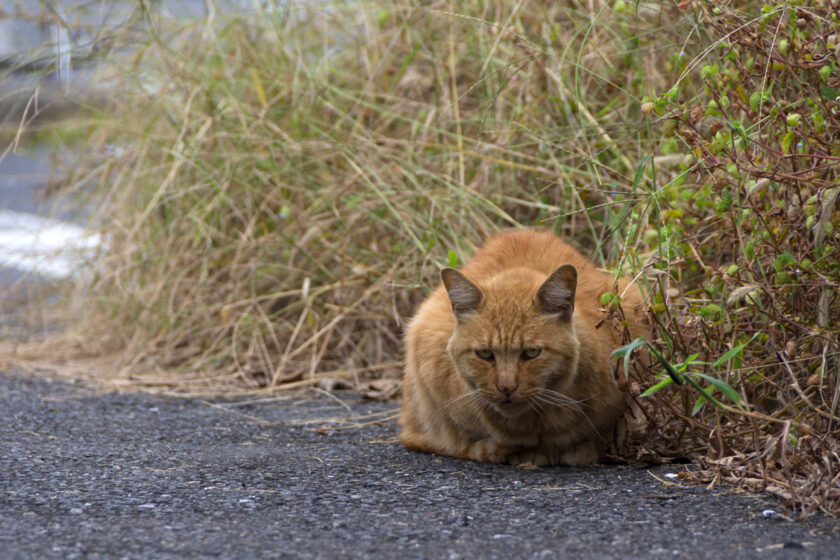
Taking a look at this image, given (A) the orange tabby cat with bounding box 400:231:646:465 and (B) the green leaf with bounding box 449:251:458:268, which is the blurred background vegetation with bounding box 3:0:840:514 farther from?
(B) the green leaf with bounding box 449:251:458:268

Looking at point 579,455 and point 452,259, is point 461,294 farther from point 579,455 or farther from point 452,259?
point 452,259

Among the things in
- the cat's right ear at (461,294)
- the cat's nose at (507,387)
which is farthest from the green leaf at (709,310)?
the cat's right ear at (461,294)

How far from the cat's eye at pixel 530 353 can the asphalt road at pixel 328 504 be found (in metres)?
0.36

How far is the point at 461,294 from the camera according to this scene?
3.01 m

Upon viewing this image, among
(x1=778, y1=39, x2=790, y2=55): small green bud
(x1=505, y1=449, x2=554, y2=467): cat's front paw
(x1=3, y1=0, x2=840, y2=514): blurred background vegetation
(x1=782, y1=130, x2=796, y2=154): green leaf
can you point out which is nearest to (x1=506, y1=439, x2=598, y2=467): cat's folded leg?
(x1=505, y1=449, x2=554, y2=467): cat's front paw

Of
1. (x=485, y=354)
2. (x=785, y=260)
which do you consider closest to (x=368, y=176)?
(x=485, y=354)

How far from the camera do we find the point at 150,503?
2.48 metres

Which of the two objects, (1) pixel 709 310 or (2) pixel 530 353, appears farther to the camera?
(2) pixel 530 353

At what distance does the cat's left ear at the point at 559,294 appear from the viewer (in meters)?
2.87

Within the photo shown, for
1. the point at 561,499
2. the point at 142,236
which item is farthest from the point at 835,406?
the point at 142,236

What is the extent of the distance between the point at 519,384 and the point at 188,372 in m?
2.43

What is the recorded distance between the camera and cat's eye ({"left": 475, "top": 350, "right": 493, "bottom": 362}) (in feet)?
9.73

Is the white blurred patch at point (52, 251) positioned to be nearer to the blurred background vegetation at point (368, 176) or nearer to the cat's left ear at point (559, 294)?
the blurred background vegetation at point (368, 176)

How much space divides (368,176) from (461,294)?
1958 millimetres
